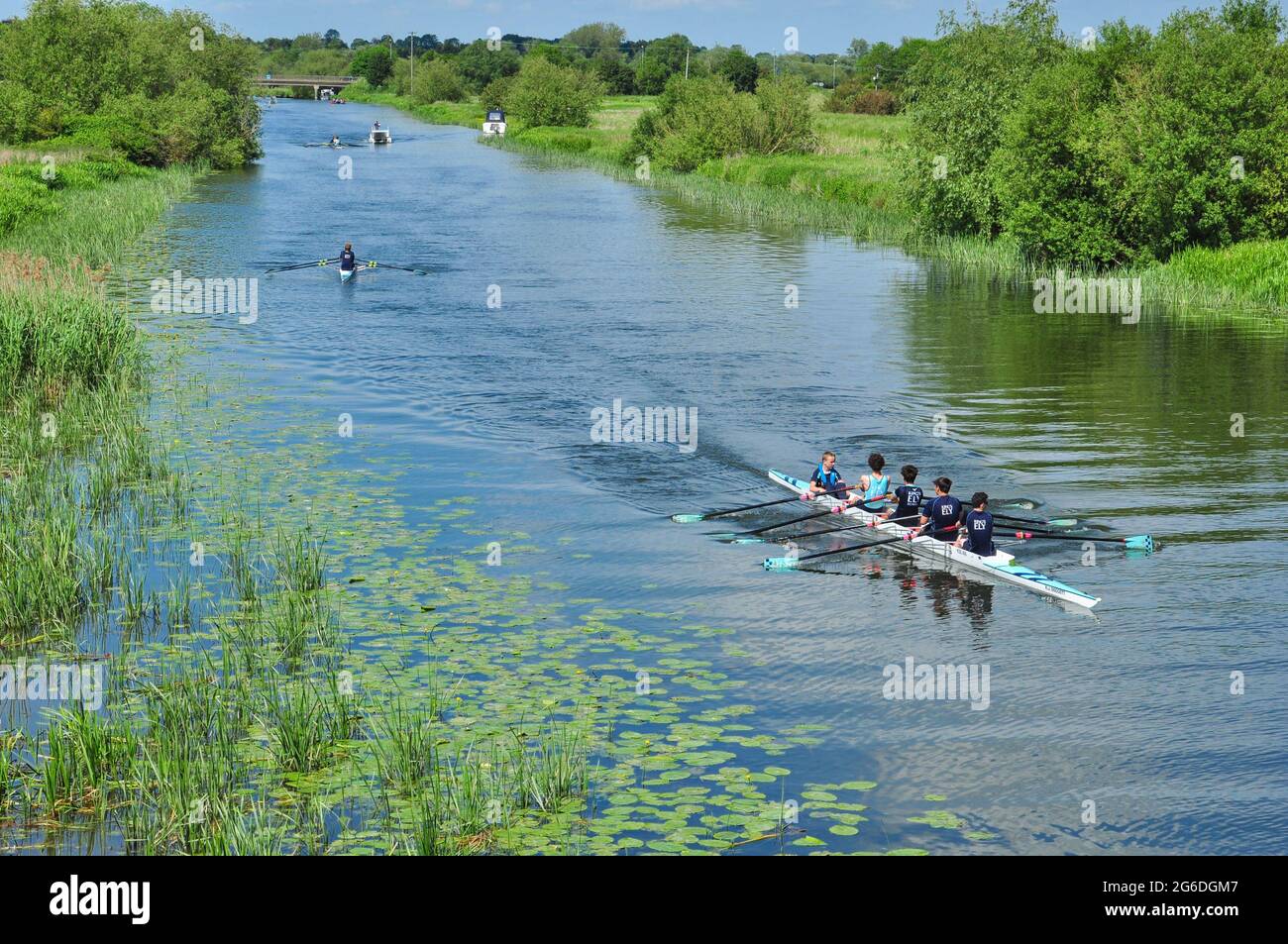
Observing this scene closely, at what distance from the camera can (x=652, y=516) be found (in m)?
24.0

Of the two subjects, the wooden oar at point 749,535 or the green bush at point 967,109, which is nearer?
the wooden oar at point 749,535

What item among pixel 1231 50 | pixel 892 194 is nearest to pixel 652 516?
pixel 1231 50

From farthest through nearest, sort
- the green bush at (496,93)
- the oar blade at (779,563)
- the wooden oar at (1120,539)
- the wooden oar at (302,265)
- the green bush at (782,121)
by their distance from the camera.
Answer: the green bush at (496,93)
the green bush at (782,121)
the wooden oar at (302,265)
the wooden oar at (1120,539)
the oar blade at (779,563)

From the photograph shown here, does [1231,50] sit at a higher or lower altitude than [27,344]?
higher

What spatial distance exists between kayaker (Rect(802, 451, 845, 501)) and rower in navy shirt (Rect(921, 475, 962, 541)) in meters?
2.56

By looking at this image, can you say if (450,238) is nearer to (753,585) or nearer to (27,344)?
(27,344)

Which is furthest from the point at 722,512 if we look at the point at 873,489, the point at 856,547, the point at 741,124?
the point at 741,124

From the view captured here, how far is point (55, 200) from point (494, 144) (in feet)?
299

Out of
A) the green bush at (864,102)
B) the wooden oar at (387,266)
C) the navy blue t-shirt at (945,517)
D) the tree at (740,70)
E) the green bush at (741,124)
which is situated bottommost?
the navy blue t-shirt at (945,517)

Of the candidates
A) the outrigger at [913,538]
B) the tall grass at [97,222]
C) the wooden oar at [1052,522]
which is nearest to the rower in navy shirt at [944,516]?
the outrigger at [913,538]

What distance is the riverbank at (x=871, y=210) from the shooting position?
4644cm

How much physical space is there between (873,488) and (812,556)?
2582mm

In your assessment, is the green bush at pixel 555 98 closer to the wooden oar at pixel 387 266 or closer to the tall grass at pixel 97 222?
the tall grass at pixel 97 222

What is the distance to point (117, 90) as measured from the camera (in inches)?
3674
